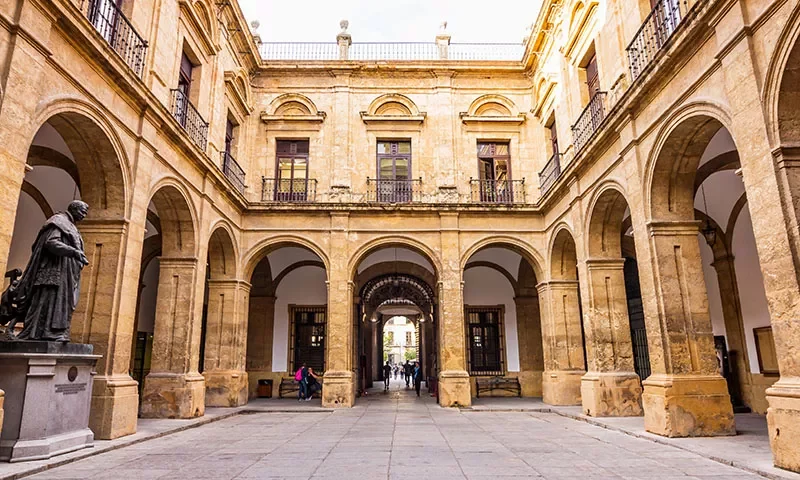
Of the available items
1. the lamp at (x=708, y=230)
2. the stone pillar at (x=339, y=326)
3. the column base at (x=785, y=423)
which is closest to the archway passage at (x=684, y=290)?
the lamp at (x=708, y=230)

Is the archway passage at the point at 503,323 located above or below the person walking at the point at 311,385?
above

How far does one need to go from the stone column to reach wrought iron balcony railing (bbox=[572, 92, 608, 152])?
2639 mm

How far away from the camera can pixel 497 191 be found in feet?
45.1

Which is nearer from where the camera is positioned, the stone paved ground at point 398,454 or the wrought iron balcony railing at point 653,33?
the stone paved ground at point 398,454

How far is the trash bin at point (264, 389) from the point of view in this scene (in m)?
14.3

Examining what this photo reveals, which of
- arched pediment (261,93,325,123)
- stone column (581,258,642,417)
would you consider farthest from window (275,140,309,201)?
stone column (581,258,642,417)

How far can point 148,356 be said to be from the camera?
13.4 metres

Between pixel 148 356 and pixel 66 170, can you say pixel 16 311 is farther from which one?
pixel 148 356

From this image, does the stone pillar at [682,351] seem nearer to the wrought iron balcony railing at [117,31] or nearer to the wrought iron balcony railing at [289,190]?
the wrought iron balcony railing at [117,31]

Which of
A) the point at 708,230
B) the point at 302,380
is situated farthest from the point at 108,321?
the point at 708,230

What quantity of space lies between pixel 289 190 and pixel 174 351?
5588 mm

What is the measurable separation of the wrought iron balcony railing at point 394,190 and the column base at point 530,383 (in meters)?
6.19

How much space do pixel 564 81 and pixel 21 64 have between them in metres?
10.4

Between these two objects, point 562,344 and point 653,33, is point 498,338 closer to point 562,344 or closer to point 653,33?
point 562,344
